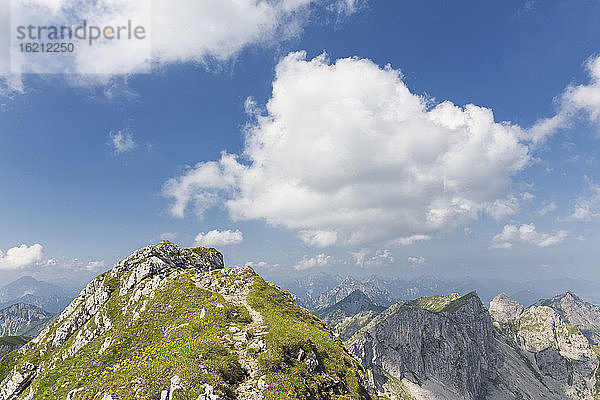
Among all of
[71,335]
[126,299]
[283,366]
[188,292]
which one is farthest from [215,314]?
[71,335]

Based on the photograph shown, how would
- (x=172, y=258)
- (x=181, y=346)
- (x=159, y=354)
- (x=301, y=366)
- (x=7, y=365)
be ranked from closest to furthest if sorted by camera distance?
(x=301, y=366), (x=159, y=354), (x=181, y=346), (x=7, y=365), (x=172, y=258)

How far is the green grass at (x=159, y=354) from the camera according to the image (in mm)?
30531

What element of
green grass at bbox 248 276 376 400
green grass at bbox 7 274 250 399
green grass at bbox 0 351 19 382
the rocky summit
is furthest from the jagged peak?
green grass at bbox 248 276 376 400

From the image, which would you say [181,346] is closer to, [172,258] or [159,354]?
[159,354]

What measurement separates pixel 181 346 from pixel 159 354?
273 centimetres

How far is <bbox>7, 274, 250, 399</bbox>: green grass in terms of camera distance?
100ft

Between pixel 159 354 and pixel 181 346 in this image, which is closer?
pixel 159 354

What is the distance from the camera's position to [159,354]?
37.2 metres

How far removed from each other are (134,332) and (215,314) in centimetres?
1498

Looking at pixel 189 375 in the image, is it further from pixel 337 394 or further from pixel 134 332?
pixel 134 332

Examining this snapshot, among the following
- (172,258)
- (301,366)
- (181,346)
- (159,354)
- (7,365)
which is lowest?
(301,366)

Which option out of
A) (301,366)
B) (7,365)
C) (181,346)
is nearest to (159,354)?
(181,346)

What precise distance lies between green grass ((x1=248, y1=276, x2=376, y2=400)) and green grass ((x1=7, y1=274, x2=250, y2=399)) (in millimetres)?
4108

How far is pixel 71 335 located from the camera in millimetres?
67062
